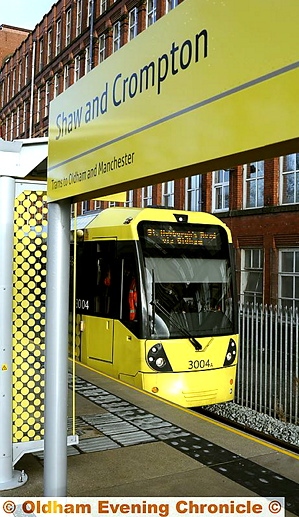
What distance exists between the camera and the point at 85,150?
3.10 m

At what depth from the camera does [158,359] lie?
8133mm

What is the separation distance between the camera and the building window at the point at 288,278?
1905 centimetres

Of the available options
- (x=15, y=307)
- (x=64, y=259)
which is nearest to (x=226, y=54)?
(x=64, y=259)

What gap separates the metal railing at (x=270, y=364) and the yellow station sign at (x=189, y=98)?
22.6 feet

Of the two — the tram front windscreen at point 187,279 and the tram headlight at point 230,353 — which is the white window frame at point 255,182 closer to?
the tram front windscreen at point 187,279

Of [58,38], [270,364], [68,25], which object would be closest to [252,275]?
[270,364]

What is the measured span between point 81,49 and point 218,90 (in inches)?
1362

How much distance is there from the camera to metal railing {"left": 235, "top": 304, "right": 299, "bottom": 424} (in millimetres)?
9312

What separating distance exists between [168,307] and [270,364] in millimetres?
2482

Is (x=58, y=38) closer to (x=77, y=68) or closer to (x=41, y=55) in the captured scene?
(x=41, y=55)

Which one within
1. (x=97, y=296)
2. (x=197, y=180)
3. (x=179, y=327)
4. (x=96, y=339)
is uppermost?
(x=197, y=180)

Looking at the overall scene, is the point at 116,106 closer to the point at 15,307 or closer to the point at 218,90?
the point at 218,90

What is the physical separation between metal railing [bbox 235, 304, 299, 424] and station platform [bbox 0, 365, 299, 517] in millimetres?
3016

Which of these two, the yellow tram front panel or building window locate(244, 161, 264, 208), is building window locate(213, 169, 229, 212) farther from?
the yellow tram front panel
